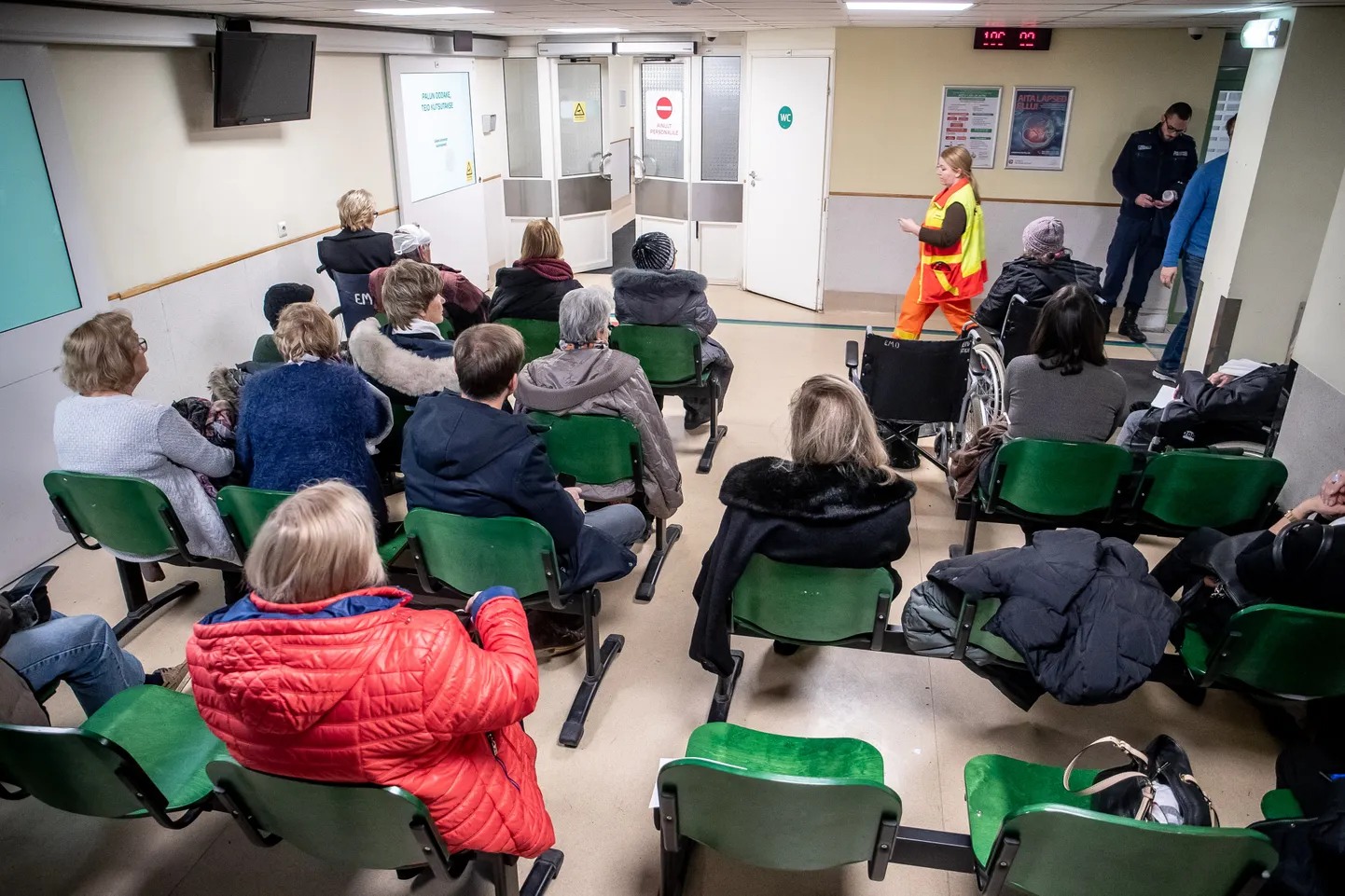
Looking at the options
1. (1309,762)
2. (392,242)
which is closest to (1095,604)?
(1309,762)

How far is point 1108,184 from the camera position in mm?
7004

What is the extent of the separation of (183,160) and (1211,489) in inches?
200

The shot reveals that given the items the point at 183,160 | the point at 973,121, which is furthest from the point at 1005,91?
the point at 183,160

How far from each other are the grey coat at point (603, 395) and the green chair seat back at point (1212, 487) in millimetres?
1747

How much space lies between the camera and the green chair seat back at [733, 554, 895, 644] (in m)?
2.42

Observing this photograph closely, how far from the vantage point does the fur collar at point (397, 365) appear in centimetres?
357

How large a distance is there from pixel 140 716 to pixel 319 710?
1.05 m

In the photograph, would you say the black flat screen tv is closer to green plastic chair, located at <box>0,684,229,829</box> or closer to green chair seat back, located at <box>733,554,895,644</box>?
green plastic chair, located at <box>0,684,229,829</box>

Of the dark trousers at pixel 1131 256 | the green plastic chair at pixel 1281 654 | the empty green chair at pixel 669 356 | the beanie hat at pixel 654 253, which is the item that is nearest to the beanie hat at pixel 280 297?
the empty green chair at pixel 669 356

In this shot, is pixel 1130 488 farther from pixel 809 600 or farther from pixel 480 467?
pixel 480 467

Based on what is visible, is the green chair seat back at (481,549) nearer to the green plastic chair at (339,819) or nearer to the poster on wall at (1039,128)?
the green plastic chair at (339,819)

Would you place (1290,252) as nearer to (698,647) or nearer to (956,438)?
(956,438)

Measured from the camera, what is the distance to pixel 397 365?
11.7ft

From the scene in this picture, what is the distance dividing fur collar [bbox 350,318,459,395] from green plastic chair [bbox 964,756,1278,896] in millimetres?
2633
